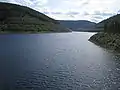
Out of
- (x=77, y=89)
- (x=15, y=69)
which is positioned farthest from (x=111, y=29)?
(x=77, y=89)

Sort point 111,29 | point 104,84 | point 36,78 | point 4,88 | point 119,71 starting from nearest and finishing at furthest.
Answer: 1. point 4,88
2. point 104,84
3. point 36,78
4. point 119,71
5. point 111,29

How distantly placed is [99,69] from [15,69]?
27.2m

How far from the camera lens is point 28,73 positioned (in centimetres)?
6494

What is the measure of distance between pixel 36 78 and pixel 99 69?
23662 millimetres

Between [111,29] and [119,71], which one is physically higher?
[111,29]

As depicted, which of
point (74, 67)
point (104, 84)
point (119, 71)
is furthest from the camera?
point (74, 67)

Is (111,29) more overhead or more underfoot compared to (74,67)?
more overhead

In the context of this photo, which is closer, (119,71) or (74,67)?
(119,71)

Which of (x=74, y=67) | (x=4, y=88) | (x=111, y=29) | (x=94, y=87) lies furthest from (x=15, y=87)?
(x=111, y=29)

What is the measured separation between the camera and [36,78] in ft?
194

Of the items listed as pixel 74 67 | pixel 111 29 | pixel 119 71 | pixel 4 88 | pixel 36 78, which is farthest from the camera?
pixel 111 29

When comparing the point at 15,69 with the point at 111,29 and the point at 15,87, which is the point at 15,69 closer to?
the point at 15,87

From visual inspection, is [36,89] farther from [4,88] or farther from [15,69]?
[15,69]

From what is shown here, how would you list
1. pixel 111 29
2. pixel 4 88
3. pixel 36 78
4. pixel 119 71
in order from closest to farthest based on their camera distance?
pixel 4 88
pixel 36 78
pixel 119 71
pixel 111 29
